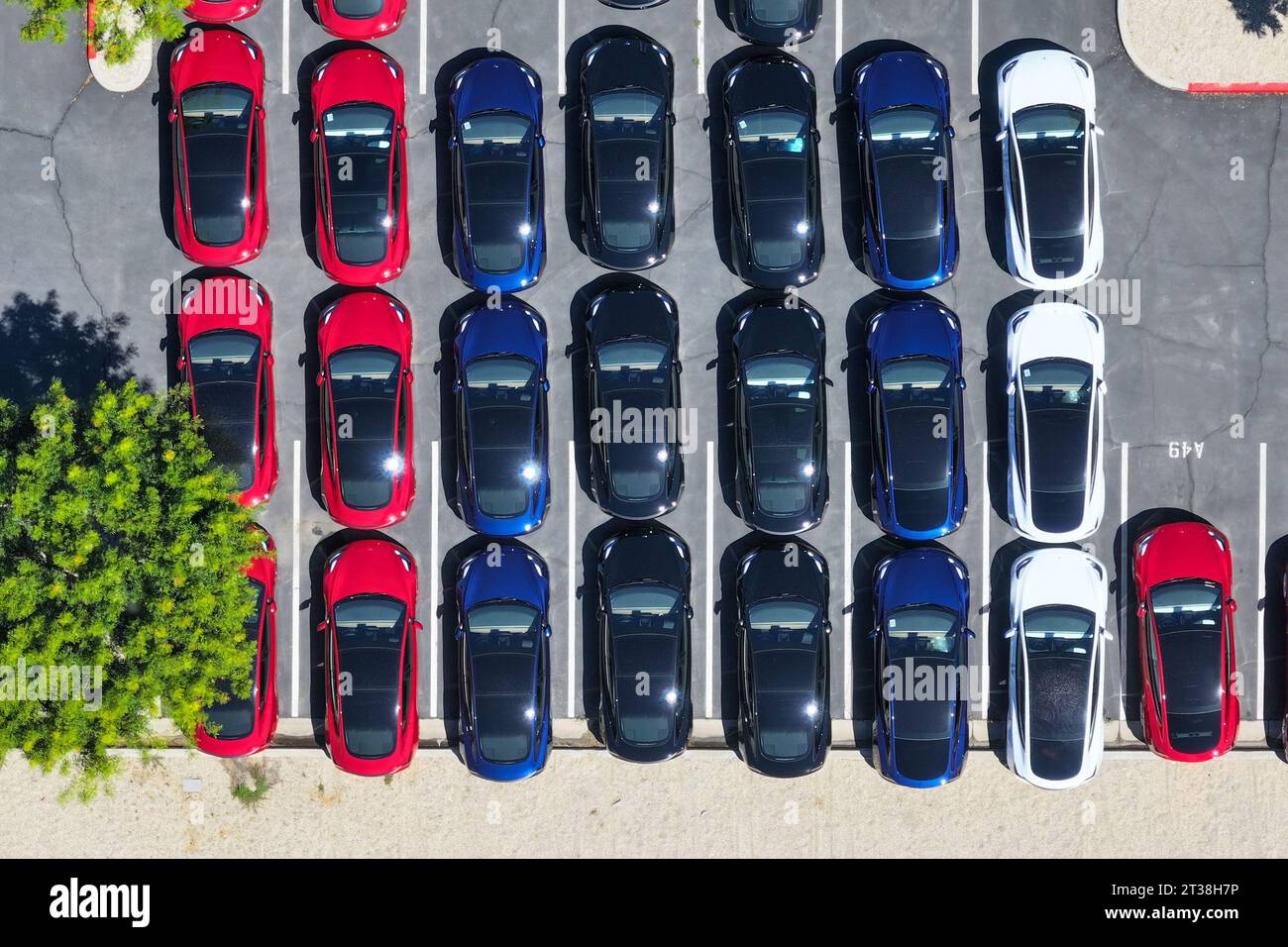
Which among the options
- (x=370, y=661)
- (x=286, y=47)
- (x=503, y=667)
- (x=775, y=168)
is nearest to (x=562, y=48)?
(x=775, y=168)

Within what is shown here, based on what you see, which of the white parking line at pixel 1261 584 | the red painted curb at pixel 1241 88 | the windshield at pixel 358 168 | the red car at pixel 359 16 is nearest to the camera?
the windshield at pixel 358 168

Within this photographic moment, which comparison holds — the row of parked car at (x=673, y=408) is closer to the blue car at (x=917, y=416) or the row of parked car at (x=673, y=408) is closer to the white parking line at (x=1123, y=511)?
the blue car at (x=917, y=416)

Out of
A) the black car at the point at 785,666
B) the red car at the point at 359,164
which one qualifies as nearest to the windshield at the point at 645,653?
the black car at the point at 785,666

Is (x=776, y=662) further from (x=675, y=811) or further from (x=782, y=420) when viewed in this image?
(x=782, y=420)

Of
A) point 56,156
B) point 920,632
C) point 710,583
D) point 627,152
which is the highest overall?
point 56,156

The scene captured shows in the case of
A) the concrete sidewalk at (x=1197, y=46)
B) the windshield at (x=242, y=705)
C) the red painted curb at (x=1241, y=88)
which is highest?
the concrete sidewalk at (x=1197, y=46)

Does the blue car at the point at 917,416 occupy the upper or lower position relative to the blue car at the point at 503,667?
upper

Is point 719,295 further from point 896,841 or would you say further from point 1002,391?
point 896,841

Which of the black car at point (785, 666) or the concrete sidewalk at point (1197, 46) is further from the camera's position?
the concrete sidewalk at point (1197, 46)
